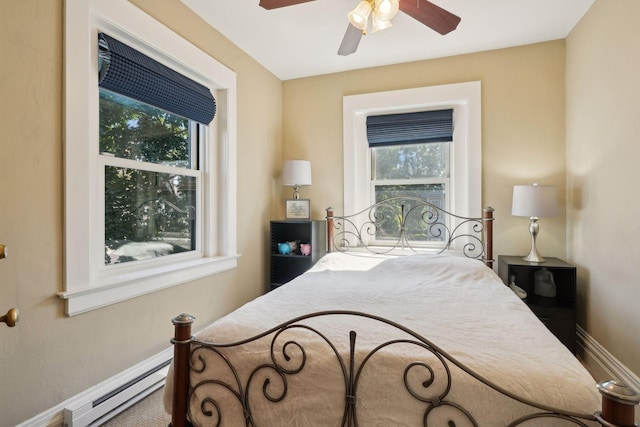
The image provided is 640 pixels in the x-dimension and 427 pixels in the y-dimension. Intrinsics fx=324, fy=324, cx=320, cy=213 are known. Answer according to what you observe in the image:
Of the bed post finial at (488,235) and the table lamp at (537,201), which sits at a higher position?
the table lamp at (537,201)

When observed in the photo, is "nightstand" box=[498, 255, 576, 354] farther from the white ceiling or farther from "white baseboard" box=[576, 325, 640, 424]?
the white ceiling

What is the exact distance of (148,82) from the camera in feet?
6.69

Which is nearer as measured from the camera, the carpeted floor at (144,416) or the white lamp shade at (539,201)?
the carpeted floor at (144,416)

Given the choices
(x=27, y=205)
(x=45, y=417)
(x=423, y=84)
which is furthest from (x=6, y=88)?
(x=423, y=84)

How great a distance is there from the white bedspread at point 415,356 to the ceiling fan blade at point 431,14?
1543mm

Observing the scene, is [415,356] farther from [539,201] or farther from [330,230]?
[330,230]

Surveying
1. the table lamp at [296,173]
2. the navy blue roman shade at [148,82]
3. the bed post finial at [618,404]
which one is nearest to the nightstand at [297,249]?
the table lamp at [296,173]

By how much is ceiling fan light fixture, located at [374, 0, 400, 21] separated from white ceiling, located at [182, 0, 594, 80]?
841mm

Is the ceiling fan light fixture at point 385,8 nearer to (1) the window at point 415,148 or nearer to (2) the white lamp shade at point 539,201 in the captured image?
(1) the window at point 415,148

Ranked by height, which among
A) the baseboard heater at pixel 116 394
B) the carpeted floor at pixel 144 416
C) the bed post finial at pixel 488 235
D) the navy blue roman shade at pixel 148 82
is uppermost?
the navy blue roman shade at pixel 148 82

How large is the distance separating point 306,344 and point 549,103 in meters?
3.02

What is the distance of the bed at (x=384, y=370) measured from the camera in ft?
3.15

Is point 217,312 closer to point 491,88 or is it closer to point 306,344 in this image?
point 306,344

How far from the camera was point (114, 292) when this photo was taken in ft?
6.04
